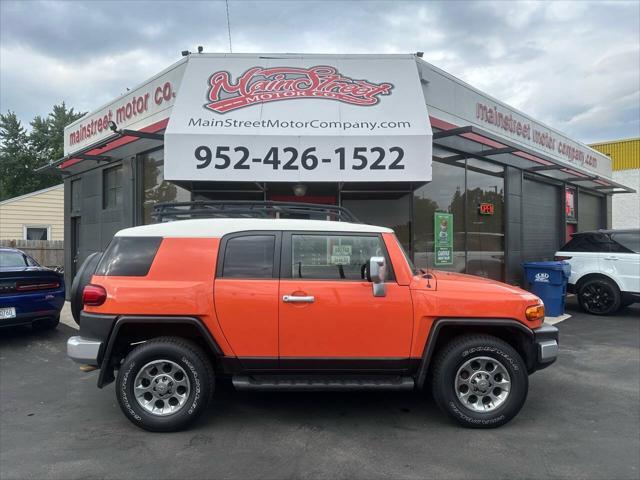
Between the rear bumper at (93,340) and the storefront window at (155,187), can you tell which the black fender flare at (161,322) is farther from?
the storefront window at (155,187)

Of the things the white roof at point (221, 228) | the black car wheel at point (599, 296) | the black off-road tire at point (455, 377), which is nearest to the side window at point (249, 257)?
the white roof at point (221, 228)

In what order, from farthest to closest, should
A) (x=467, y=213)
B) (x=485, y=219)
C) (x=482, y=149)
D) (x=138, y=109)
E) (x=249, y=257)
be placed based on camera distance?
(x=485, y=219) → (x=482, y=149) → (x=467, y=213) → (x=138, y=109) → (x=249, y=257)

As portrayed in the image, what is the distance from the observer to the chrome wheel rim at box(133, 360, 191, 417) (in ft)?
13.2

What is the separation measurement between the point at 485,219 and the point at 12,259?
9870 mm

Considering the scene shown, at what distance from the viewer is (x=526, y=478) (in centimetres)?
325

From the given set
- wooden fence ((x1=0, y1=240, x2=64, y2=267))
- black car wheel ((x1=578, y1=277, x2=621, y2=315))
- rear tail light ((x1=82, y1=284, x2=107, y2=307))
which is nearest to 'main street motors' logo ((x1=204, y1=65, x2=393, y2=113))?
rear tail light ((x1=82, y1=284, x2=107, y2=307))

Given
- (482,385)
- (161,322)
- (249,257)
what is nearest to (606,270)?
(482,385)

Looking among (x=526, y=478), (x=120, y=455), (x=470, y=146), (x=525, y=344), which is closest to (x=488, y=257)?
(x=470, y=146)

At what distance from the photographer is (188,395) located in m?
4.00

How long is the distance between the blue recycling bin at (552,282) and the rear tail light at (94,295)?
849 cm

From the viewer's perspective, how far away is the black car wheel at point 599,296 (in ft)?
31.6

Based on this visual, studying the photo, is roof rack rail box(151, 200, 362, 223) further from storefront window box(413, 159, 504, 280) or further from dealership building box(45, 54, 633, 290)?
storefront window box(413, 159, 504, 280)

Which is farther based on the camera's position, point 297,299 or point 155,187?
point 155,187

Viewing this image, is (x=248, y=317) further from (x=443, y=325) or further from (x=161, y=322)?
(x=443, y=325)
